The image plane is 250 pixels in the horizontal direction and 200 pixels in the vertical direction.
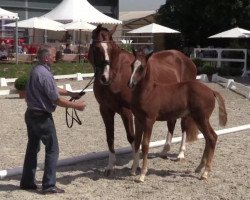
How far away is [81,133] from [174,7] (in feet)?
88.6

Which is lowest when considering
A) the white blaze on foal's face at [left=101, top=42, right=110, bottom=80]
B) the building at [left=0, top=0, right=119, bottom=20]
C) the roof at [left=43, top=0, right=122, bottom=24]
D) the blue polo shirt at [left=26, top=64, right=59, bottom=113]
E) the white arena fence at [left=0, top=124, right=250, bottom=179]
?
the white arena fence at [left=0, top=124, right=250, bottom=179]

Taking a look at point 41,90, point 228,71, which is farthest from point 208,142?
point 228,71

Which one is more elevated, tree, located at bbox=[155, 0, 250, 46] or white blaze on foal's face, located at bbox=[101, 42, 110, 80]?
tree, located at bbox=[155, 0, 250, 46]

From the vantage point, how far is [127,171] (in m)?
7.70

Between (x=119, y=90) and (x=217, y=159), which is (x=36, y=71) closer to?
(x=119, y=90)

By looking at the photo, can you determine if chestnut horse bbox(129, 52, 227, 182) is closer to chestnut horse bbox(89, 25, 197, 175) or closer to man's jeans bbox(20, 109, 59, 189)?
chestnut horse bbox(89, 25, 197, 175)

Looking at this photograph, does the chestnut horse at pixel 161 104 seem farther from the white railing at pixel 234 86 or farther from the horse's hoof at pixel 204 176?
the white railing at pixel 234 86

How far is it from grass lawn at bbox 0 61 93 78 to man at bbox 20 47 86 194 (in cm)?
1559

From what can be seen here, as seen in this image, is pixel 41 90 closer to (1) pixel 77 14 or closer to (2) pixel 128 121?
(2) pixel 128 121

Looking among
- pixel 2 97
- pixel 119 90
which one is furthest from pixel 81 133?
pixel 2 97

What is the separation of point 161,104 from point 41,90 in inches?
67.9

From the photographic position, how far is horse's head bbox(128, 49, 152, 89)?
22.1 feet

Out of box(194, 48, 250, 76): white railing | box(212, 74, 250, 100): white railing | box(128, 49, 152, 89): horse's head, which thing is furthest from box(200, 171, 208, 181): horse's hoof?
box(194, 48, 250, 76): white railing

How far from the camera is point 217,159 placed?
8375 millimetres
